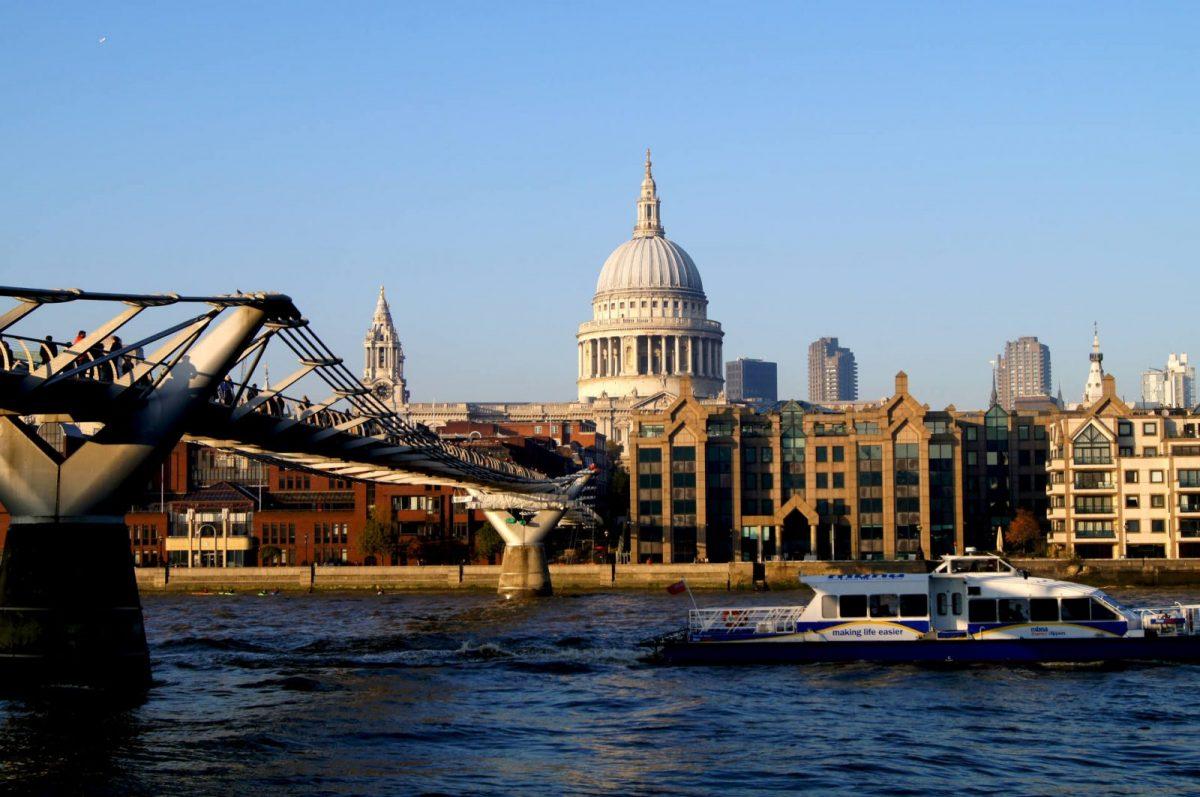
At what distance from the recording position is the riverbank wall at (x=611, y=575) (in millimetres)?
93312

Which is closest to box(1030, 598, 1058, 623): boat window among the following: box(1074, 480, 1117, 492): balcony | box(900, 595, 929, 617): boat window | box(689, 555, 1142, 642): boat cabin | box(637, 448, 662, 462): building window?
box(689, 555, 1142, 642): boat cabin

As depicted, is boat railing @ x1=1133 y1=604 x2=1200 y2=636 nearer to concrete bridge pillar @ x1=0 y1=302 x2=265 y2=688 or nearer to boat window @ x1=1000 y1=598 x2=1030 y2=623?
boat window @ x1=1000 y1=598 x2=1030 y2=623

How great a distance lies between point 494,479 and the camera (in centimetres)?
8512

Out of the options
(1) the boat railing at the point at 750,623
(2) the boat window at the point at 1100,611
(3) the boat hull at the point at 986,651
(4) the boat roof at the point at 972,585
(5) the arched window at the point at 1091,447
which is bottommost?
(3) the boat hull at the point at 986,651

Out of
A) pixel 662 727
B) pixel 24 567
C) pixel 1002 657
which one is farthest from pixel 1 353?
pixel 1002 657

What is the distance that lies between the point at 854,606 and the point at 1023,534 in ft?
187

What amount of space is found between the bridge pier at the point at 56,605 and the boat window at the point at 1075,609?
25.6 meters

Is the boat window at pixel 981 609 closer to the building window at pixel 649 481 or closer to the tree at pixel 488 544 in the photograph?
the building window at pixel 649 481

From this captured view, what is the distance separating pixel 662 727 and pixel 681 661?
11.5 m

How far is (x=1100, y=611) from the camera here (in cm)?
5047

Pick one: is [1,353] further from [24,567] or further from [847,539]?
[847,539]

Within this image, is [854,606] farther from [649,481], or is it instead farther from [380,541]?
[380,541]

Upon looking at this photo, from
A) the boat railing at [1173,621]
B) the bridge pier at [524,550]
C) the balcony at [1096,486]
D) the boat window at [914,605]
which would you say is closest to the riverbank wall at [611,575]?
the bridge pier at [524,550]

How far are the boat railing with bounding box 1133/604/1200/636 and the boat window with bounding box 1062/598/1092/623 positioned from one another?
5.28ft
